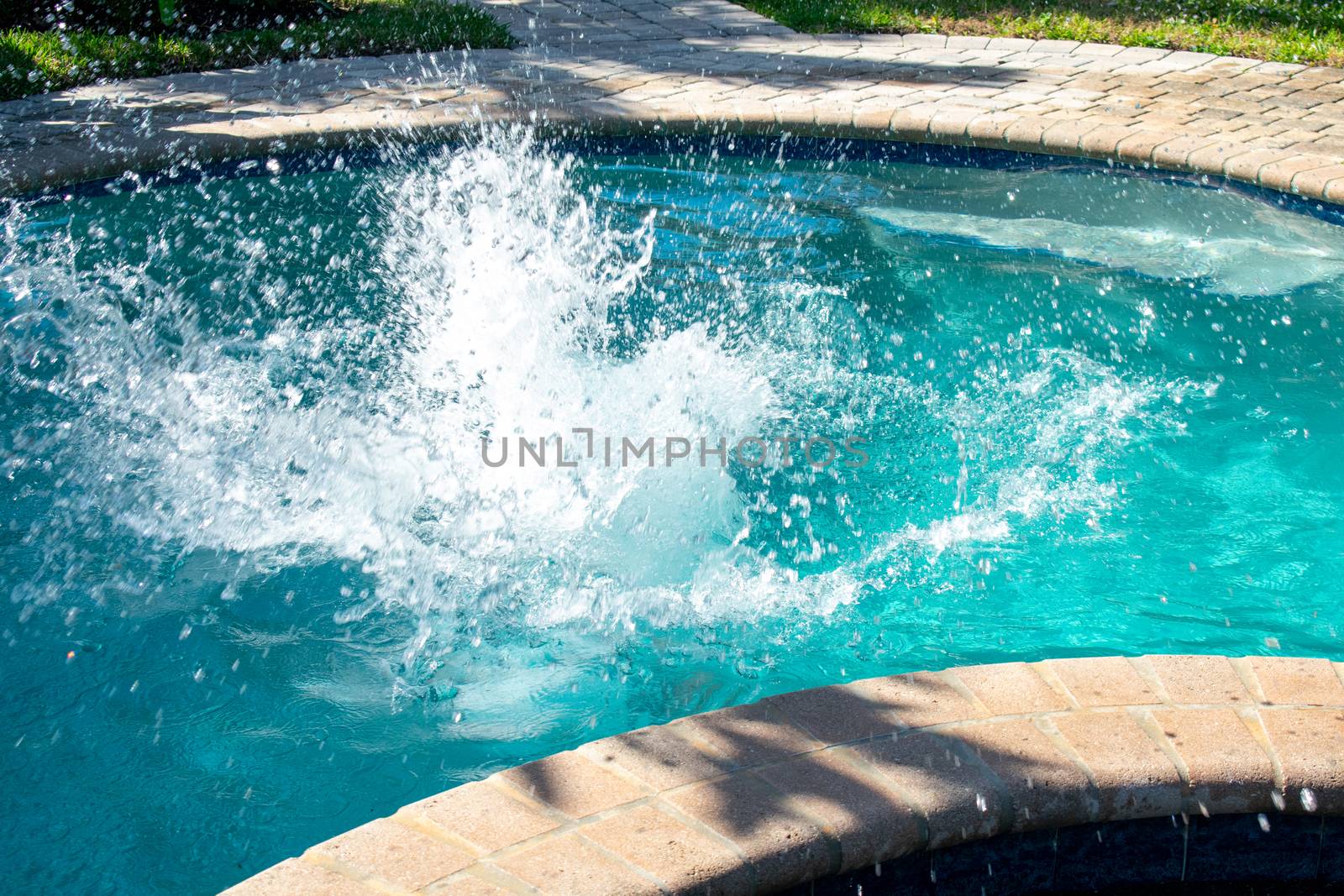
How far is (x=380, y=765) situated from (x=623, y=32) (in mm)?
6475

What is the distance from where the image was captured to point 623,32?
27.5 feet

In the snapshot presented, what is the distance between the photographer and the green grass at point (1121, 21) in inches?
315

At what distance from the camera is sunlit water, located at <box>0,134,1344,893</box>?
3139 mm

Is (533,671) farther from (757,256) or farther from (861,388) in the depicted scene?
(757,256)

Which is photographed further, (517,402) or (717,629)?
(517,402)

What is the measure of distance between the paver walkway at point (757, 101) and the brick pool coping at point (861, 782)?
4037 millimetres

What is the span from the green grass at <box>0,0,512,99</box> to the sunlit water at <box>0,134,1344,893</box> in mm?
1767

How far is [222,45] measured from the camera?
7.93m

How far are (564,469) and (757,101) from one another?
136 inches

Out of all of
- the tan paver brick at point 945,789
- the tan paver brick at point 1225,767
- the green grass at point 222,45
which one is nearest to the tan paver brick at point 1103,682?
the tan paver brick at point 1225,767

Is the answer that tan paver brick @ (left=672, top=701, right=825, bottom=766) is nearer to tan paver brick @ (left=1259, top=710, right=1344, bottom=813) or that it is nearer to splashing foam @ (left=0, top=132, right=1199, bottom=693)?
tan paver brick @ (left=1259, top=710, right=1344, bottom=813)

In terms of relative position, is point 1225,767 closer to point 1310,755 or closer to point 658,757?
point 1310,755

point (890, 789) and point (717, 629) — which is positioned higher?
point (890, 789)

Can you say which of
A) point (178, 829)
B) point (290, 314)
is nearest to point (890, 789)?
point (178, 829)
